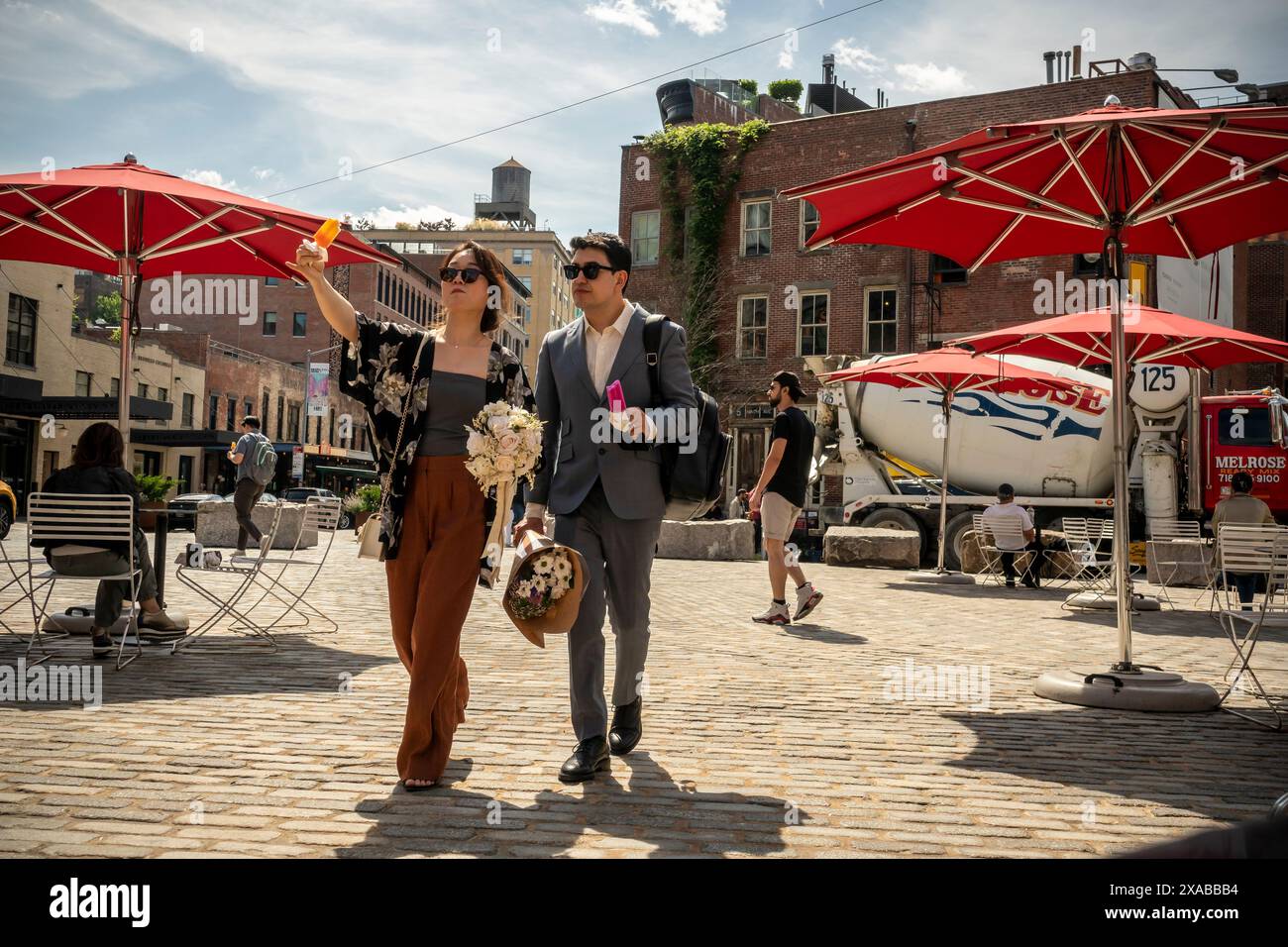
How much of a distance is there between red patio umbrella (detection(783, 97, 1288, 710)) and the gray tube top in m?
2.57

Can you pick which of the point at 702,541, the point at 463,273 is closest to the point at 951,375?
the point at 702,541

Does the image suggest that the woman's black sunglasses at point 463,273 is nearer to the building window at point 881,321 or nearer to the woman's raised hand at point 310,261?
the woman's raised hand at point 310,261

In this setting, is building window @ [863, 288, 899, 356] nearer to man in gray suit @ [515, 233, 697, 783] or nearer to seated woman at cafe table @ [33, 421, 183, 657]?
seated woman at cafe table @ [33, 421, 183, 657]

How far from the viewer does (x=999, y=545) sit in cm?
1503

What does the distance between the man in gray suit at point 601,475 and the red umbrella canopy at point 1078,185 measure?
1.99 metres

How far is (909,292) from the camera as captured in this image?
32.6m

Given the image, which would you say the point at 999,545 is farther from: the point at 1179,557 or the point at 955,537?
the point at 955,537

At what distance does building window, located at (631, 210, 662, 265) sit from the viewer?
37969 millimetres

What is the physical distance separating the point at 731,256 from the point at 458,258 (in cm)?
3288

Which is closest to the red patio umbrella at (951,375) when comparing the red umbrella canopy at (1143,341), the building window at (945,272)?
the red umbrella canopy at (1143,341)

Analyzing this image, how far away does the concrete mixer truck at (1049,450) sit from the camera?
1883cm

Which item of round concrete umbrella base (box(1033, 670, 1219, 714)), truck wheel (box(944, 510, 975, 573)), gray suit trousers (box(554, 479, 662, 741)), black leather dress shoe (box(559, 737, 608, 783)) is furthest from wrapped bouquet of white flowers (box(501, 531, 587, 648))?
truck wheel (box(944, 510, 975, 573))

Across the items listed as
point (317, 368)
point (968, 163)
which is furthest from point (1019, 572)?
Answer: point (317, 368)
